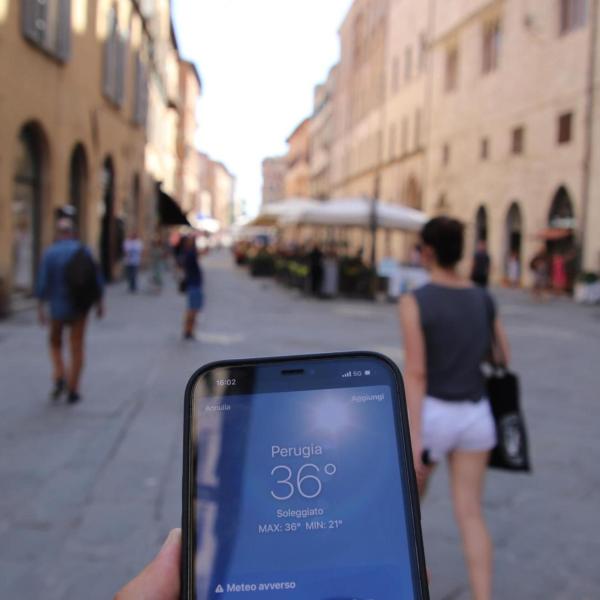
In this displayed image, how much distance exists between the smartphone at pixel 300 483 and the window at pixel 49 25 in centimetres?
1461

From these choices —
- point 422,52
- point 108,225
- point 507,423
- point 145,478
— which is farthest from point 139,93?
point 507,423

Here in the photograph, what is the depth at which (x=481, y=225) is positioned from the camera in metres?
36.2

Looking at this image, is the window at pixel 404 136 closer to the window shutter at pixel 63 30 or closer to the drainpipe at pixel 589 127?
the drainpipe at pixel 589 127

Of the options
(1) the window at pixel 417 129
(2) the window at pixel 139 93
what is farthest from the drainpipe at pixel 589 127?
(1) the window at pixel 417 129

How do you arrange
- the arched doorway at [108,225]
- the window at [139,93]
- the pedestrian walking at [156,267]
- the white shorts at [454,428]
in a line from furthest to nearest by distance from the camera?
the window at [139,93] < the arched doorway at [108,225] < the pedestrian walking at [156,267] < the white shorts at [454,428]

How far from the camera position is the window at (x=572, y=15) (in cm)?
2709

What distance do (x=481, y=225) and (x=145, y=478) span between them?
32.4 metres

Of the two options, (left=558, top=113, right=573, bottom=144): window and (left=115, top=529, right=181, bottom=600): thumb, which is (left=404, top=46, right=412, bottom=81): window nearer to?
(left=558, top=113, right=573, bottom=144): window

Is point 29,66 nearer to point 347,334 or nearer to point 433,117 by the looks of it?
point 347,334

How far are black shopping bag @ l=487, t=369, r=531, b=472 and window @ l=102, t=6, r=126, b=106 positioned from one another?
19478 mm

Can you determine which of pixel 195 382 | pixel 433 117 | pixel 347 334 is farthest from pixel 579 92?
pixel 195 382

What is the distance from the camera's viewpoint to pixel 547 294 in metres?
27.3

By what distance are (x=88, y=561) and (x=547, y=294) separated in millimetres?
25121

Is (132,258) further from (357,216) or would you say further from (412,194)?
(412,194)
